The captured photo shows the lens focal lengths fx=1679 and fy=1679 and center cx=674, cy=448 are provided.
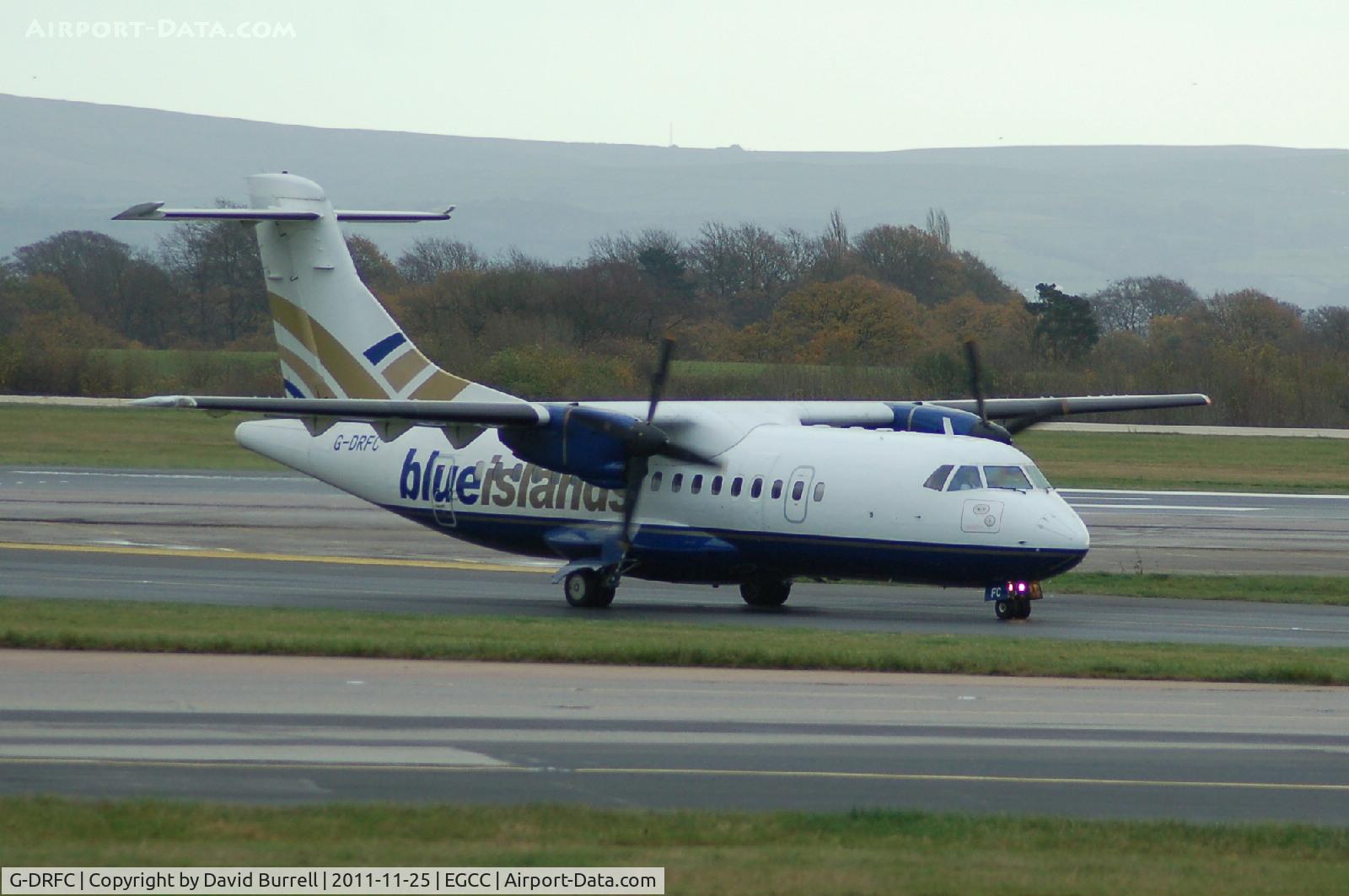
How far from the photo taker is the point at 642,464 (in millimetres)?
24422

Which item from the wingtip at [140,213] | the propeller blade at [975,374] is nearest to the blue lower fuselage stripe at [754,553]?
the propeller blade at [975,374]

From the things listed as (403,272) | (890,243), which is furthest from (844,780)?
(890,243)

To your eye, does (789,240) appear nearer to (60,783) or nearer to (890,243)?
(890,243)

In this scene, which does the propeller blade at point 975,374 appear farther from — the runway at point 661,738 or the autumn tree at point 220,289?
the autumn tree at point 220,289

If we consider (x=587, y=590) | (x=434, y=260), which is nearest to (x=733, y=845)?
(x=587, y=590)

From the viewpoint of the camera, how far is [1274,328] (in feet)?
308

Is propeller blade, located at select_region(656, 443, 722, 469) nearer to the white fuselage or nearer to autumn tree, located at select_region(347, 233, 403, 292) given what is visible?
the white fuselage

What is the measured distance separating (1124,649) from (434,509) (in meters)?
11.9

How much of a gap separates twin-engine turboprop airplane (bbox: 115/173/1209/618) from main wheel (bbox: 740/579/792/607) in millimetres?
29

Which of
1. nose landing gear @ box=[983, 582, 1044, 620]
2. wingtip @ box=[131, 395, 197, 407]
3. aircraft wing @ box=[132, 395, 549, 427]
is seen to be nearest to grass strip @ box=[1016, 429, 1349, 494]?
nose landing gear @ box=[983, 582, 1044, 620]

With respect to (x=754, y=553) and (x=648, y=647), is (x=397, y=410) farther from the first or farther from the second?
(x=648, y=647)

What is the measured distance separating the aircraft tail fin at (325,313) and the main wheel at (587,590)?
5024mm

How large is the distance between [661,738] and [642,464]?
11706mm

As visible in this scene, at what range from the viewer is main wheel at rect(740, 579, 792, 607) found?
25.4 metres
